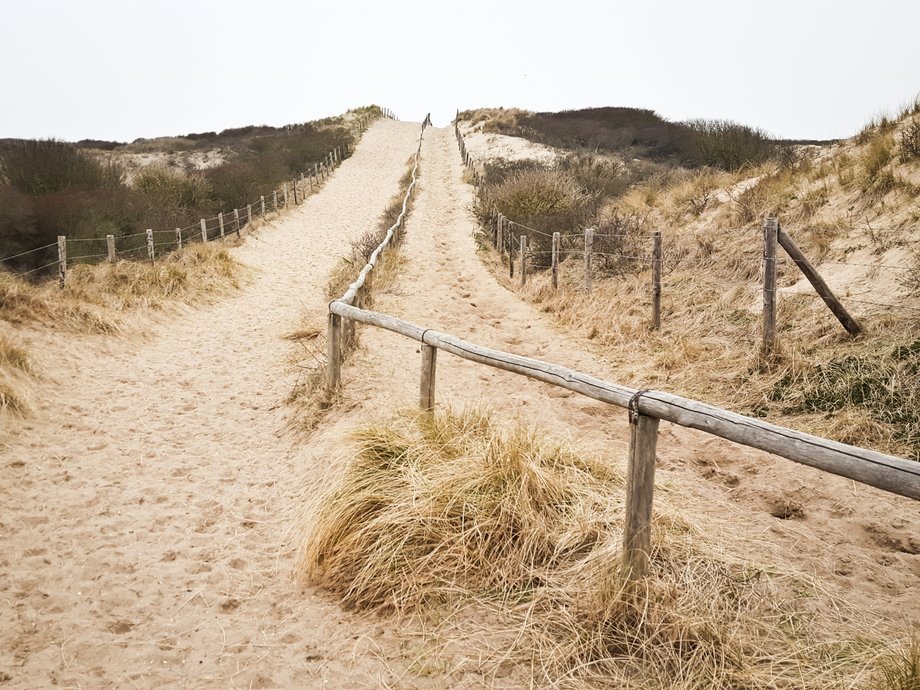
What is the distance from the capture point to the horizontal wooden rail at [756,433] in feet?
6.44

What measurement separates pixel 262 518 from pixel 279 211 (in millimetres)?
18443

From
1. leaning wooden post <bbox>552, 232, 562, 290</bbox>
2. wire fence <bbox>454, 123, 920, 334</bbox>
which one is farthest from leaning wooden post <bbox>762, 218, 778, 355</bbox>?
leaning wooden post <bbox>552, 232, 562, 290</bbox>

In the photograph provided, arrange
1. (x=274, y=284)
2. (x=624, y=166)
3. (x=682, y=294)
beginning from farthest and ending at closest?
1. (x=624, y=166)
2. (x=274, y=284)
3. (x=682, y=294)

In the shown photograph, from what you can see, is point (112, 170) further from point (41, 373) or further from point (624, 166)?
point (624, 166)

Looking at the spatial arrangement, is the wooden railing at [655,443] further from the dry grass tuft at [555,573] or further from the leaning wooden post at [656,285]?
the leaning wooden post at [656,285]

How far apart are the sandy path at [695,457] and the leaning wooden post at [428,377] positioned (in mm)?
399

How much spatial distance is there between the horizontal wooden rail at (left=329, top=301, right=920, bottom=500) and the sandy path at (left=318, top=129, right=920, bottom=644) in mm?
1222

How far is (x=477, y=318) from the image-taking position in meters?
9.72

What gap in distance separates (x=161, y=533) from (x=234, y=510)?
48 centimetres

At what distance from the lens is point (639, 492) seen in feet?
9.04

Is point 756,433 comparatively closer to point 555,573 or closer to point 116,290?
point 555,573

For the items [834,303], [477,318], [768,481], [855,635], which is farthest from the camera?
[477,318]

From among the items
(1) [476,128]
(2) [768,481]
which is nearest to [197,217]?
(2) [768,481]

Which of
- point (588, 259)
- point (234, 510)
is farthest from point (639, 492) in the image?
point (588, 259)
